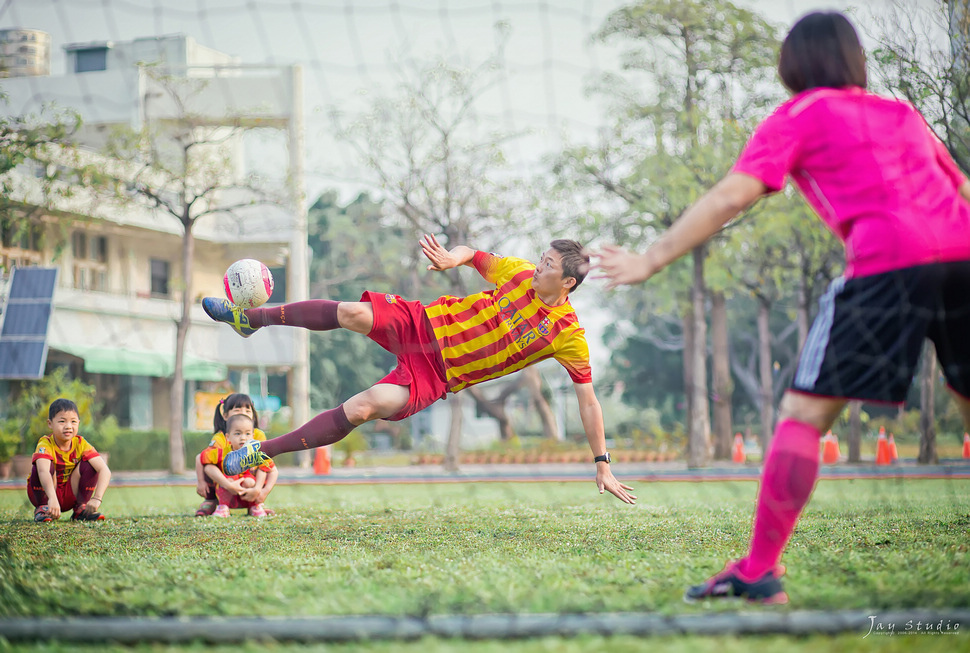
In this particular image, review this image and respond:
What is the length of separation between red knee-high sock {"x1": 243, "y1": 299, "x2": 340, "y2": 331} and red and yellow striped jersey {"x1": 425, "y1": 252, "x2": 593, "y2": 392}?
0.56 metres

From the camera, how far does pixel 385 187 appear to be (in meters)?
19.5

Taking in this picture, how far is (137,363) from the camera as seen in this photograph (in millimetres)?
23734

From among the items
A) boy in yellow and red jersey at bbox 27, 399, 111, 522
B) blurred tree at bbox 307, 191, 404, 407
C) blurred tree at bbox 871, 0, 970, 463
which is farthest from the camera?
blurred tree at bbox 307, 191, 404, 407

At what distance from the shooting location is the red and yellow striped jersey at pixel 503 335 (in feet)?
15.9

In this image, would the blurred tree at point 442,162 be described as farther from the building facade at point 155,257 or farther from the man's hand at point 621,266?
the man's hand at point 621,266

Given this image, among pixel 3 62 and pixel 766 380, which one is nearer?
pixel 3 62

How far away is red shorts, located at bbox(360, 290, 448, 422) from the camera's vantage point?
477 centimetres

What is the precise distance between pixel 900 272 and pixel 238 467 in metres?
3.36

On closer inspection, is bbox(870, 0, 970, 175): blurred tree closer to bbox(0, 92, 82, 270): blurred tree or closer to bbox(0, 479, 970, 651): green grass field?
bbox(0, 479, 970, 651): green grass field

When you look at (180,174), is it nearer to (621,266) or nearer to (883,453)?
(883,453)

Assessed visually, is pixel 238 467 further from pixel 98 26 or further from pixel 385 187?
pixel 385 187

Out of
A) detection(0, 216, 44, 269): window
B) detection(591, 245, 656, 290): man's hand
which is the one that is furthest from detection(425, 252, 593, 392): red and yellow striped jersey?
detection(0, 216, 44, 269): window

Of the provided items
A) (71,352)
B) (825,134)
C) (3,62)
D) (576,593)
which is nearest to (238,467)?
(576,593)

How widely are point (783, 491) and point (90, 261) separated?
24621 millimetres
